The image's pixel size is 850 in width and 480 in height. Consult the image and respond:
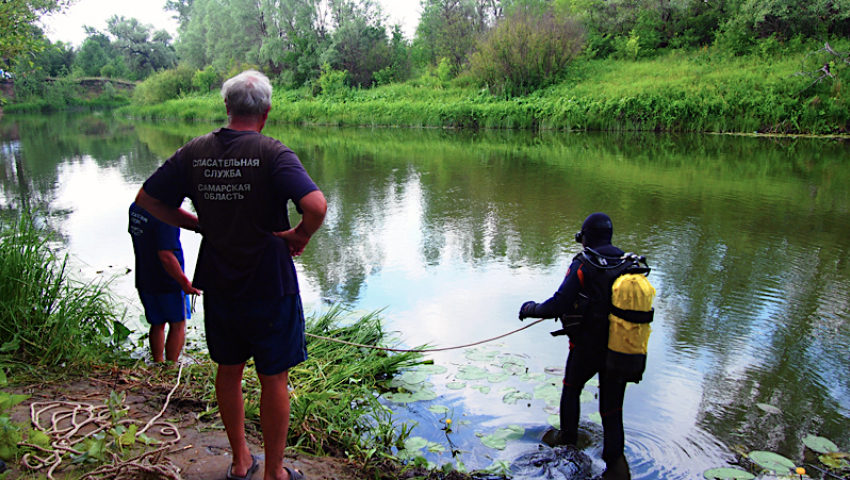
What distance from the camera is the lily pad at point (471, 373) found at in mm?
4379

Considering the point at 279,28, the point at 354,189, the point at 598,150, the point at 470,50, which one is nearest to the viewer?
the point at 354,189

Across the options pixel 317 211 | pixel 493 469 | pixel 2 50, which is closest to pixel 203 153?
pixel 317 211

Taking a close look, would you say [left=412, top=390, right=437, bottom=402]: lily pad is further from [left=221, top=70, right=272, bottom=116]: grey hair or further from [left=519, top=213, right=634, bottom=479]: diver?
[left=221, top=70, right=272, bottom=116]: grey hair

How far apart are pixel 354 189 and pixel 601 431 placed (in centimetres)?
918

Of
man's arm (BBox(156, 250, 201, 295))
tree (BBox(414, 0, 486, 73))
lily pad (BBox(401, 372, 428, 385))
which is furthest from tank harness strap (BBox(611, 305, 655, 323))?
tree (BBox(414, 0, 486, 73))

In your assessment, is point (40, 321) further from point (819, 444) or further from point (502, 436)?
point (819, 444)

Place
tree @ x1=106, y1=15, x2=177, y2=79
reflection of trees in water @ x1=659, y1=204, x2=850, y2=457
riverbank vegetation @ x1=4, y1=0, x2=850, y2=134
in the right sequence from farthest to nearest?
tree @ x1=106, y1=15, x2=177, y2=79, riverbank vegetation @ x1=4, y1=0, x2=850, y2=134, reflection of trees in water @ x1=659, y1=204, x2=850, y2=457

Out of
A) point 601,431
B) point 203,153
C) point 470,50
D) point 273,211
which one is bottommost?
point 601,431

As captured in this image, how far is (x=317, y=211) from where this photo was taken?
2.35m

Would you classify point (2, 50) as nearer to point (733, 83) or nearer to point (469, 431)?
point (469, 431)

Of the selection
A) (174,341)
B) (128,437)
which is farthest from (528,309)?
(174,341)

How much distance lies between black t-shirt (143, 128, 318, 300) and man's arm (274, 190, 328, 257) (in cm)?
3

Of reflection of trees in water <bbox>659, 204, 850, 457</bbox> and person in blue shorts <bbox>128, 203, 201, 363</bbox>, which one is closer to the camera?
person in blue shorts <bbox>128, 203, 201, 363</bbox>

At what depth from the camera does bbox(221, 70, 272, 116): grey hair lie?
241 cm
